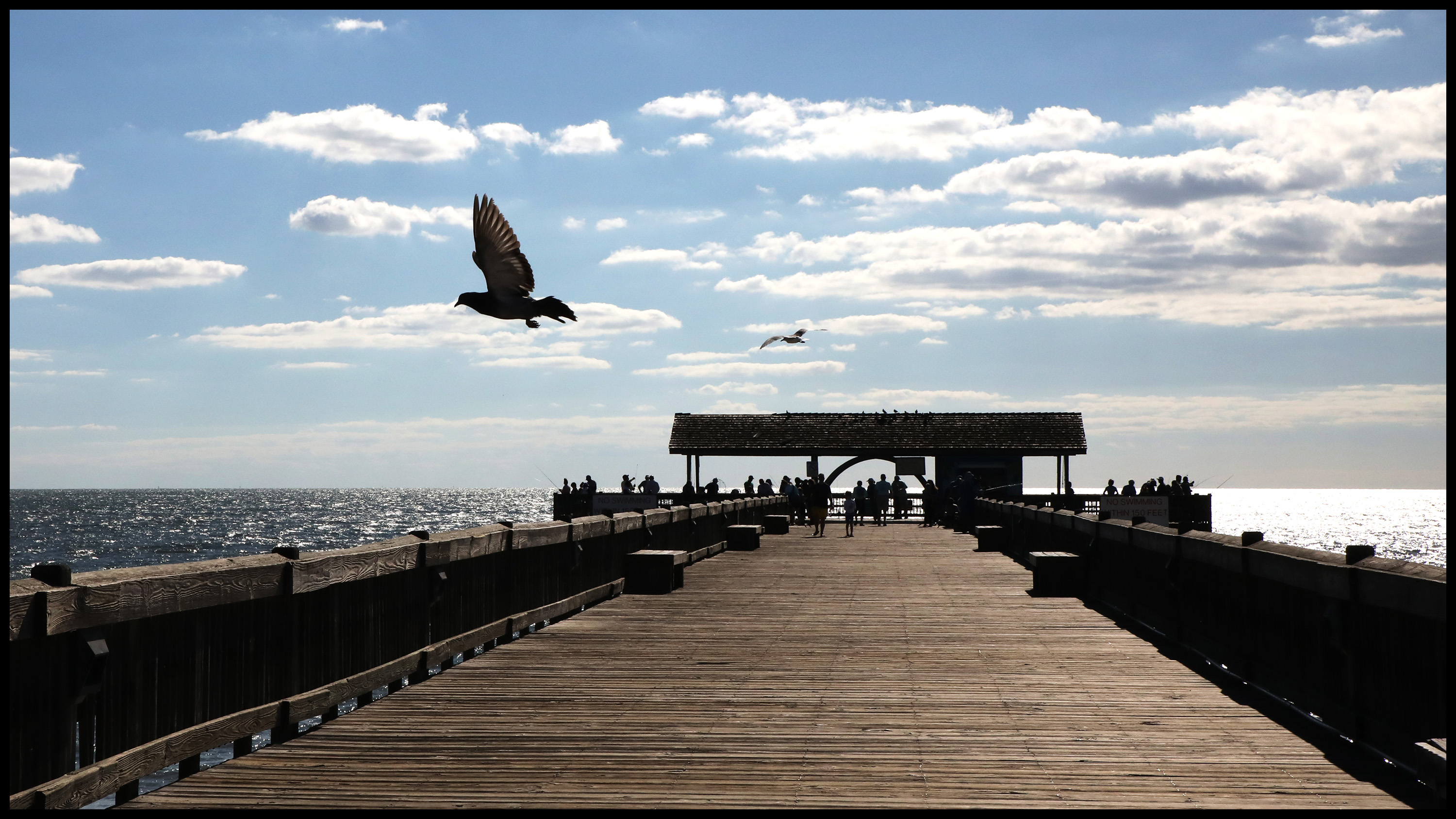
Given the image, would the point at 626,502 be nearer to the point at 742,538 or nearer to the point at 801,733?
the point at 742,538

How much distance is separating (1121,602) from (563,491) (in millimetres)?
33740

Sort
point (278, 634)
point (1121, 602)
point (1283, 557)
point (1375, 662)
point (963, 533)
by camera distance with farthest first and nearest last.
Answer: point (963, 533) → point (1121, 602) → point (1283, 557) → point (278, 634) → point (1375, 662)

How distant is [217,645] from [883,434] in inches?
1799

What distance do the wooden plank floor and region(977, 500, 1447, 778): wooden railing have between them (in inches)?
12.6

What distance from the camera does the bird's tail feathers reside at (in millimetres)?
10750

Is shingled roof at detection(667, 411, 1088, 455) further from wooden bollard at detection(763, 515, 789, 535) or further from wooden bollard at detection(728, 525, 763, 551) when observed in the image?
wooden bollard at detection(728, 525, 763, 551)

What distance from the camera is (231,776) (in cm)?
612

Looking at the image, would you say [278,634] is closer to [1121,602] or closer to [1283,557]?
[1283,557]

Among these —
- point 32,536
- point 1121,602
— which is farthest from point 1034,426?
point 32,536

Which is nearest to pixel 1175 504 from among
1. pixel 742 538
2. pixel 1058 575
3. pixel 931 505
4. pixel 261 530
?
pixel 931 505

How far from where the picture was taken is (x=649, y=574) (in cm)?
1588

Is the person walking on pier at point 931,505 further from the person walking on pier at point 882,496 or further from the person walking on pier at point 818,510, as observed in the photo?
the person walking on pier at point 818,510

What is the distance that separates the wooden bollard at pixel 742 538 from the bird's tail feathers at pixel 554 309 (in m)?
15.0
